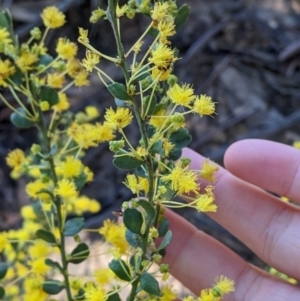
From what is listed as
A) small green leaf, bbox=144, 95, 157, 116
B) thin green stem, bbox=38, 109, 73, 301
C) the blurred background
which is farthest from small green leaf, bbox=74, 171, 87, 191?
the blurred background

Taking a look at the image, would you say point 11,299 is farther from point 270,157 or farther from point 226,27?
point 226,27

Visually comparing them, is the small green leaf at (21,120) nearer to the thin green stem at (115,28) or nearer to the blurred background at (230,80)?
the thin green stem at (115,28)

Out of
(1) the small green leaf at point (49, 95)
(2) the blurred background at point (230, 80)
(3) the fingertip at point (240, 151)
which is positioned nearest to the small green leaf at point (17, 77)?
(1) the small green leaf at point (49, 95)

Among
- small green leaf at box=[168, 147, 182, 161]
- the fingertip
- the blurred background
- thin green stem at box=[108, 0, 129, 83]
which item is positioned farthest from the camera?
the blurred background

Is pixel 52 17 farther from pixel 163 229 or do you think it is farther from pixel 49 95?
pixel 163 229

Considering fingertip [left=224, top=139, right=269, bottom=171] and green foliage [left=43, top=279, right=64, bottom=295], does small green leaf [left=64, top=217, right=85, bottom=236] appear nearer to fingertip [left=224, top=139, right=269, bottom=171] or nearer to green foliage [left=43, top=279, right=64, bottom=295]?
green foliage [left=43, top=279, right=64, bottom=295]

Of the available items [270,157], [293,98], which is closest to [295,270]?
[270,157]
